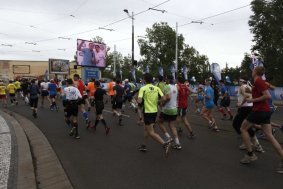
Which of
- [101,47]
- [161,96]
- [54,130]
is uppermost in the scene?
[101,47]

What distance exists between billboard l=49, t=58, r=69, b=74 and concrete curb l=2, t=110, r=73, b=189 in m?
47.6

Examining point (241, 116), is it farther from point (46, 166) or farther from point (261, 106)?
point (46, 166)

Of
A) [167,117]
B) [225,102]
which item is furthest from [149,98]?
[225,102]

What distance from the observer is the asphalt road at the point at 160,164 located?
6.22 meters

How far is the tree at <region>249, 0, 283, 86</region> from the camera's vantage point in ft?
164

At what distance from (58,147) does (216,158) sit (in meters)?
3.74

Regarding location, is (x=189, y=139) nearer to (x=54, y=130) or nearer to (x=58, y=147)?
(x=58, y=147)

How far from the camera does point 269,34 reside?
174ft

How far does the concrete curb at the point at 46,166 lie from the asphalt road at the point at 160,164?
5.7 inches

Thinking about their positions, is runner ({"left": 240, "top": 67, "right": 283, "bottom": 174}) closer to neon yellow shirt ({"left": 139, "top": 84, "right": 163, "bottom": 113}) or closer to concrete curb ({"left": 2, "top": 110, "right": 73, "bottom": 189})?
neon yellow shirt ({"left": 139, "top": 84, "right": 163, "bottom": 113})

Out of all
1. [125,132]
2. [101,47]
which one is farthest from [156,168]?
[101,47]

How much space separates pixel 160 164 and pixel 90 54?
107ft

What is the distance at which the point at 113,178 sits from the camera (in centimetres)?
653

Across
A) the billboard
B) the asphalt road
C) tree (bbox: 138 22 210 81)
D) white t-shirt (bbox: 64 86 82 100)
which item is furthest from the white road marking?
tree (bbox: 138 22 210 81)
